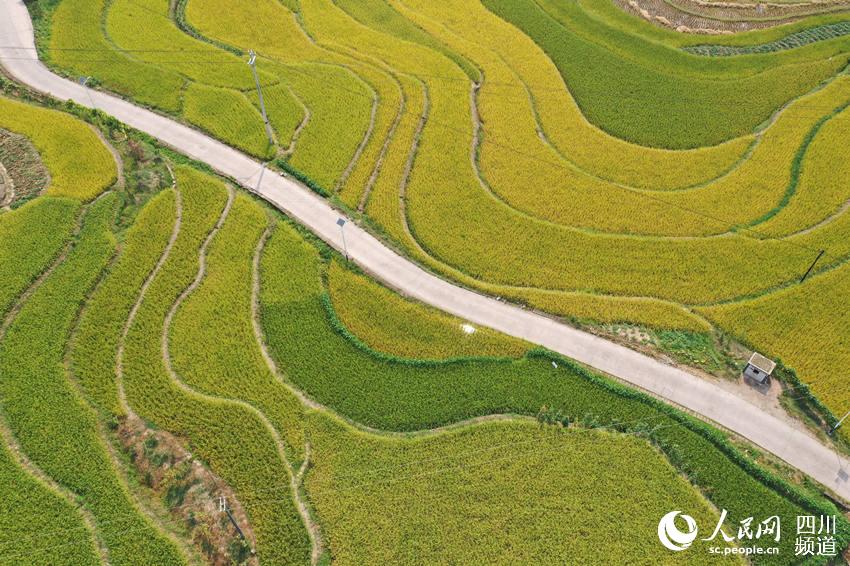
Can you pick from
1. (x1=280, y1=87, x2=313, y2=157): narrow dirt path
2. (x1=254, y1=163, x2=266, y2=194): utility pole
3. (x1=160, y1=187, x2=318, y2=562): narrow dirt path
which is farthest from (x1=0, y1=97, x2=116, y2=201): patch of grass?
(x1=280, y1=87, x2=313, y2=157): narrow dirt path

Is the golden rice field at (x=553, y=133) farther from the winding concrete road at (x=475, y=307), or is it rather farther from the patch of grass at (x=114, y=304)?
the patch of grass at (x=114, y=304)

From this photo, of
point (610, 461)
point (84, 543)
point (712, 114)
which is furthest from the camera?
point (712, 114)

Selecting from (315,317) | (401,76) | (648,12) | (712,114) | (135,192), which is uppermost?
(648,12)

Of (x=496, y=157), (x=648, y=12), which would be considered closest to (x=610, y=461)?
(x=496, y=157)

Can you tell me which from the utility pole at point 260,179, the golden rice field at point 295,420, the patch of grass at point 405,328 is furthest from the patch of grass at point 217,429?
the utility pole at point 260,179

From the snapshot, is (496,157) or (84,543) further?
(496,157)

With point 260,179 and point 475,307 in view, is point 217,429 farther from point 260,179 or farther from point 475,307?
point 260,179

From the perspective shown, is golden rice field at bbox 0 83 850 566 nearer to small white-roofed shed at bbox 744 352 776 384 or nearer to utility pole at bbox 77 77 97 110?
small white-roofed shed at bbox 744 352 776 384

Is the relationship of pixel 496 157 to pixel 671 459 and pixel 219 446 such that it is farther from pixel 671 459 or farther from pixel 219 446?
pixel 219 446
